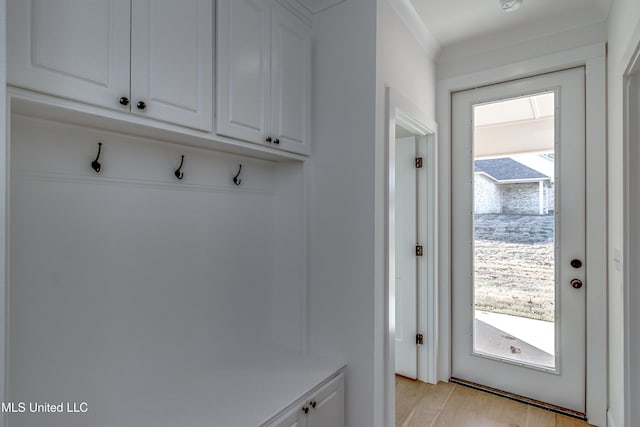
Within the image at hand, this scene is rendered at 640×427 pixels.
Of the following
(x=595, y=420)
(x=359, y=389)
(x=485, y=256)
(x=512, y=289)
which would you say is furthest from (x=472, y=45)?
(x=595, y=420)

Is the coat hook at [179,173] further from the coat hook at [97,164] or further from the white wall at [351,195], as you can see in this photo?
the white wall at [351,195]

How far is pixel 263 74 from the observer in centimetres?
154

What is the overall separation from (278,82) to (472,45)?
1621mm

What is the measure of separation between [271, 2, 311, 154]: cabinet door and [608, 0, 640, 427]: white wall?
4.71ft

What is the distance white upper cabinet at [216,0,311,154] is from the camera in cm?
138

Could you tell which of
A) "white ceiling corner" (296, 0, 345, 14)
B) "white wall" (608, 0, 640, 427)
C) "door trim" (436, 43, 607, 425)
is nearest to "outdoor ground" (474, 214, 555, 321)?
"door trim" (436, 43, 607, 425)

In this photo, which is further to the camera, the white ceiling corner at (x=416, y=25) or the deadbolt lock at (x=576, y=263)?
the deadbolt lock at (x=576, y=263)

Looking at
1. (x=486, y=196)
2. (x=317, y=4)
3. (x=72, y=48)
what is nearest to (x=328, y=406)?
(x=72, y=48)

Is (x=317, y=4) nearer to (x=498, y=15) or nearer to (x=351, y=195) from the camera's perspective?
(x=351, y=195)

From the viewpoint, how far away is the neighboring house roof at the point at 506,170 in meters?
2.30

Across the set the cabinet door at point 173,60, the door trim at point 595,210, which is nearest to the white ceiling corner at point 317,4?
the cabinet door at point 173,60

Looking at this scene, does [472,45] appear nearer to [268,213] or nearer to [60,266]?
[268,213]

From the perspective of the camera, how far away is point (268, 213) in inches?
75.7

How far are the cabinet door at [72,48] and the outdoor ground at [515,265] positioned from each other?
2379 millimetres
